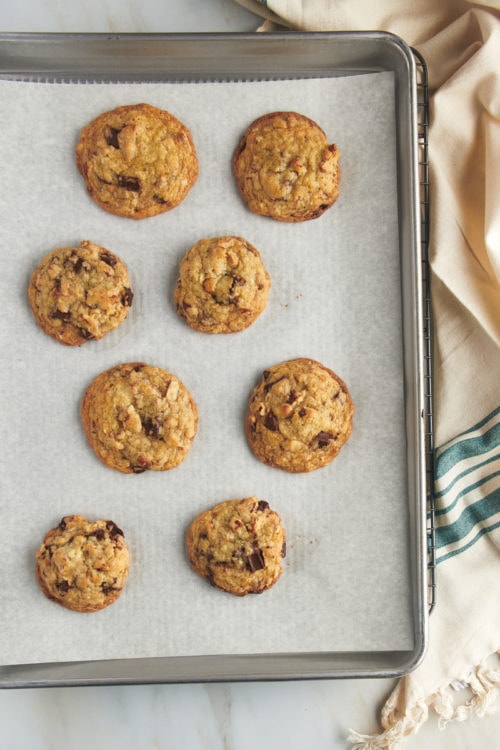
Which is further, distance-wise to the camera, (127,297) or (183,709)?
(183,709)

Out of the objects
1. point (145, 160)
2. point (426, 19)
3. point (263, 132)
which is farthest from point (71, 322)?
point (426, 19)

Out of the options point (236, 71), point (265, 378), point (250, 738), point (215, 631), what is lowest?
point (250, 738)

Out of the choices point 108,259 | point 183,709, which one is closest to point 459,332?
point 108,259

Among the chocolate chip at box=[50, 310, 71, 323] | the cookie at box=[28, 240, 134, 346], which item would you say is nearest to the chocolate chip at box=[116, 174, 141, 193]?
the cookie at box=[28, 240, 134, 346]

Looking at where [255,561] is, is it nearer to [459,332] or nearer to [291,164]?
[459,332]

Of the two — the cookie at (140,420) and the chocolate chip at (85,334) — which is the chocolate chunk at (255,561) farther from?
the chocolate chip at (85,334)

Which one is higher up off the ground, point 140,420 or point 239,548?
point 140,420

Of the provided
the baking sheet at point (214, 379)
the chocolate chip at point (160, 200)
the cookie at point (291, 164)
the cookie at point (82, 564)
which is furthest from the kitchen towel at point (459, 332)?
the cookie at point (82, 564)

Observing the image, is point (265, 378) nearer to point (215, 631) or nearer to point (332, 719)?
point (215, 631)
